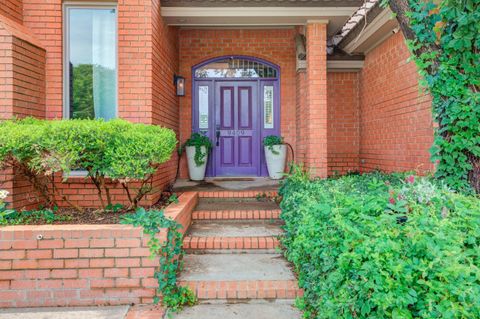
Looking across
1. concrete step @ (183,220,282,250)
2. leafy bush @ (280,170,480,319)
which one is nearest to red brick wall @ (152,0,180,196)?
concrete step @ (183,220,282,250)

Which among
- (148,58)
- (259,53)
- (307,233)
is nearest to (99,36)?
(148,58)

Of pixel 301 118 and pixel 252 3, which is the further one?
pixel 301 118

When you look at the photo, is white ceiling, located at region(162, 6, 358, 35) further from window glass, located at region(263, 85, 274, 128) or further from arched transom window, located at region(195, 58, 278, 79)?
window glass, located at region(263, 85, 274, 128)

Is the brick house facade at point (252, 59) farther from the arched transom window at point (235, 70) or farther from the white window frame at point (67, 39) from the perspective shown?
the arched transom window at point (235, 70)

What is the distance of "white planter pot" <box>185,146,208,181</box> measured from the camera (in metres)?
6.93

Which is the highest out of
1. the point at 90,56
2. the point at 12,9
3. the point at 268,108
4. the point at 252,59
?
the point at 252,59

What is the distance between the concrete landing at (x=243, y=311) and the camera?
287cm

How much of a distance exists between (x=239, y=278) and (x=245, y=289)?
0.16 meters

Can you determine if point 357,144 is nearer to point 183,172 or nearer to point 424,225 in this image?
point 183,172

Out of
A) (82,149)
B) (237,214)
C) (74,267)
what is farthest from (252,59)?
(74,267)

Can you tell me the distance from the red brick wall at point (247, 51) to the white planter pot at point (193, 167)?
0.62m

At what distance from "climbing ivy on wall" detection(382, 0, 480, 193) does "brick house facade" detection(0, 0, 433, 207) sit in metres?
0.41

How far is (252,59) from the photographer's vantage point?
7566 millimetres

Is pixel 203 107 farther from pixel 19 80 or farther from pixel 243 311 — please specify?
pixel 243 311
